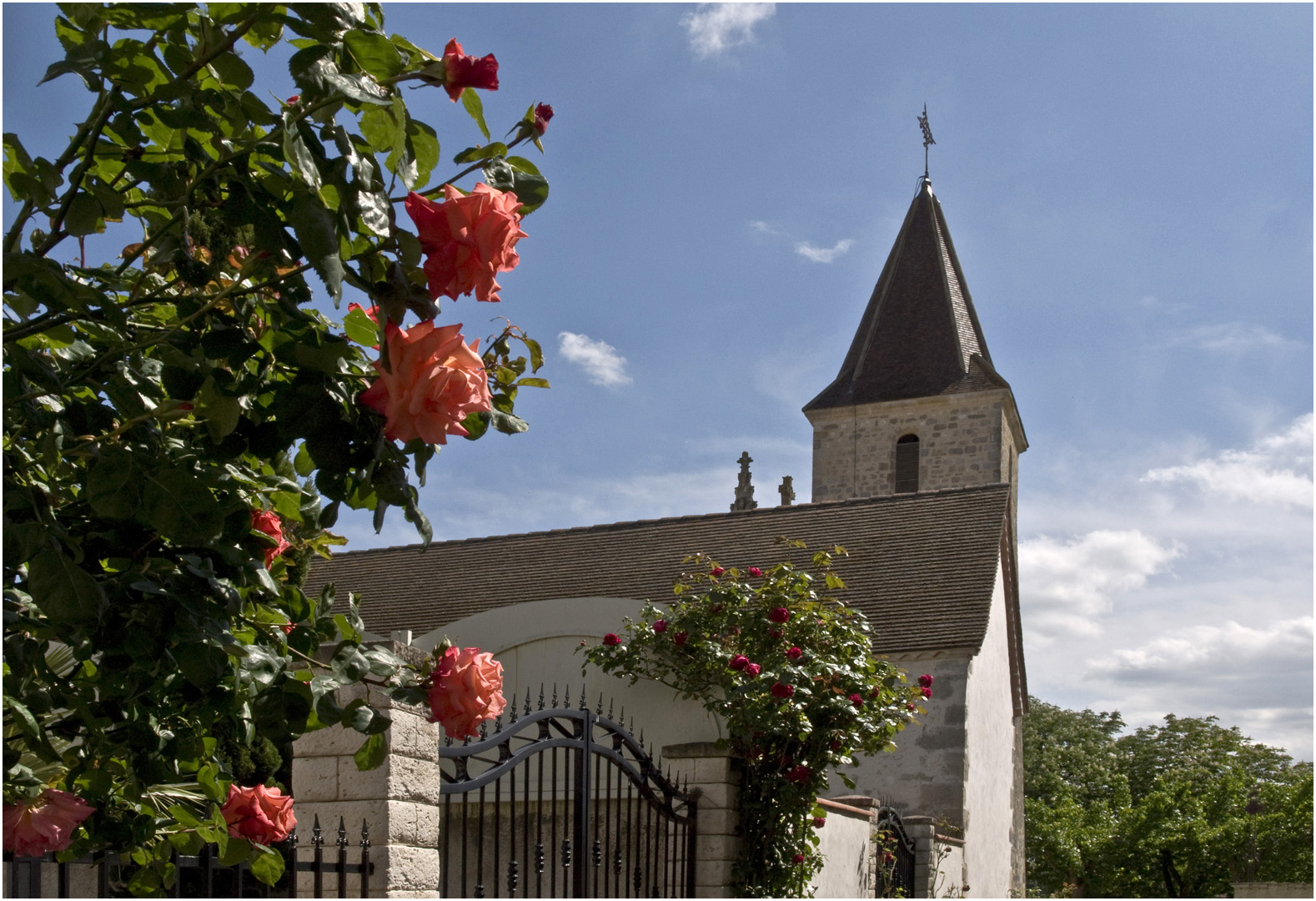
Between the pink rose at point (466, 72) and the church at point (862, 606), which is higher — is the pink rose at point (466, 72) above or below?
above

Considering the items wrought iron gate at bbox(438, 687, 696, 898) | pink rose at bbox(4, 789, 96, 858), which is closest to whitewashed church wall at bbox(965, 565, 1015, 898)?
wrought iron gate at bbox(438, 687, 696, 898)

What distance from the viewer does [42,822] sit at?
6.71 ft

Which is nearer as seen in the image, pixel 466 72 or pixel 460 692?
pixel 466 72

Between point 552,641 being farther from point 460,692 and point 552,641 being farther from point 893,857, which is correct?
point 460,692

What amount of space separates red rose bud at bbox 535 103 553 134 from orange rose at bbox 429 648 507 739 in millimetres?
1090

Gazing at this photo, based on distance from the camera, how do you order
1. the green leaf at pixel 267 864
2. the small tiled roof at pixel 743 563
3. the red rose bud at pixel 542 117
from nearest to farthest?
the red rose bud at pixel 542 117
the green leaf at pixel 267 864
the small tiled roof at pixel 743 563

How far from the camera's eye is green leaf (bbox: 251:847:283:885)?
8.38 ft

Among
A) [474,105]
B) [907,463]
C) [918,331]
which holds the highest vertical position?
[918,331]

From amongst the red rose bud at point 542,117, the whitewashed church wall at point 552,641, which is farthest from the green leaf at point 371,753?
the whitewashed church wall at point 552,641

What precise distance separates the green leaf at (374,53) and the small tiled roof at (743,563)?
1126cm

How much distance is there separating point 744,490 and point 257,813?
25.8m

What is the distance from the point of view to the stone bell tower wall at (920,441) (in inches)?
1066

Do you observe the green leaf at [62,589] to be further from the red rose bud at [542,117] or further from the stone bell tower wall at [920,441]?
the stone bell tower wall at [920,441]

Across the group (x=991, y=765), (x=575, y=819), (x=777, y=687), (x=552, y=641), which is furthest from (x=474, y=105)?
(x=991, y=765)
